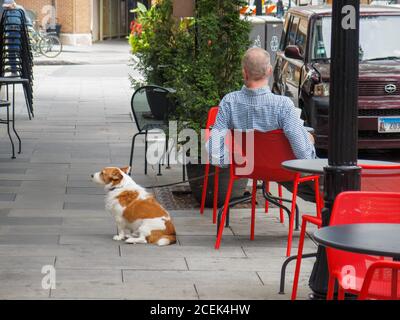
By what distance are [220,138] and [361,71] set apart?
19.0 ft

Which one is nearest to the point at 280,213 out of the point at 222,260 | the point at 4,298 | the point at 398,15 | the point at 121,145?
the point at 222,260

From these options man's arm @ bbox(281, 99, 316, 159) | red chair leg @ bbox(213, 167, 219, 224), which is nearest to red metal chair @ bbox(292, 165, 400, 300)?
man's arm @ bbox(281, 99, 316, 159)

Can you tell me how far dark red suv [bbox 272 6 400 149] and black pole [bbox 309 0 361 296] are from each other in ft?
24.2

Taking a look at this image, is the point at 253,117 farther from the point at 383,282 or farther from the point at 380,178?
the point at 383,282

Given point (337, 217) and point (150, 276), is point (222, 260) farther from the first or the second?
point (337, 217)

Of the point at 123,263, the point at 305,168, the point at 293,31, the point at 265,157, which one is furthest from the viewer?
the point at 293,31

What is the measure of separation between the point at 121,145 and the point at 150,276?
7.21m

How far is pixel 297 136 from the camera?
25.9 feet

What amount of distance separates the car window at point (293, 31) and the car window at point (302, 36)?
8.7 inches

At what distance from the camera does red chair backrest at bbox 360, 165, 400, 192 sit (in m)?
6.53

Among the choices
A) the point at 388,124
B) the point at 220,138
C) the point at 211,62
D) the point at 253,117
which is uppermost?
the point at 211,62

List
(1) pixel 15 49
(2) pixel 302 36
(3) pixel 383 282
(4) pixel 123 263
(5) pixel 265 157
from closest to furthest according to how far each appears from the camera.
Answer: (3) pixel 383 282, (4) pixel 123 263, (5) pixel 265 157, (2) pixel 302 36, (1) pixel 15 49

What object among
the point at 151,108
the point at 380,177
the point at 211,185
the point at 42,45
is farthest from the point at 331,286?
the point at 42,45

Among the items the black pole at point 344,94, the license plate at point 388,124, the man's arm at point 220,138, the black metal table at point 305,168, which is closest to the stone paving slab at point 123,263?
the black metal table at point 305,168
